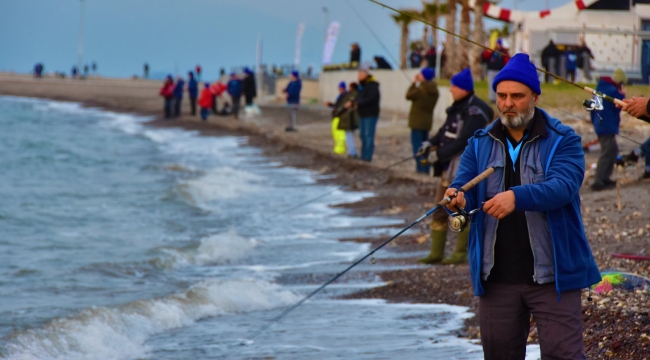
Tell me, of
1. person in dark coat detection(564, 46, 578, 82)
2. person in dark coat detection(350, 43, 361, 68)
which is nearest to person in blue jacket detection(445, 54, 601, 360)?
person in dark coat detection(564, 46, 578, 82)

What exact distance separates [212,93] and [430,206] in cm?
2592

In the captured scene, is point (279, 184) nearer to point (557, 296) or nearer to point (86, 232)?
point (86, 232)

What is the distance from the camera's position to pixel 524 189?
3682 millimetres

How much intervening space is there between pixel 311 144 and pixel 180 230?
35.0 ft

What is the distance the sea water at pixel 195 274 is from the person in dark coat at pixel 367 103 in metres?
1.42

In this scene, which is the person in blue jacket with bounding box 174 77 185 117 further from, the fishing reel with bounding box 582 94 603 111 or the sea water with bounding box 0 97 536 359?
the fishing reel with bounding box 582 94 603 111

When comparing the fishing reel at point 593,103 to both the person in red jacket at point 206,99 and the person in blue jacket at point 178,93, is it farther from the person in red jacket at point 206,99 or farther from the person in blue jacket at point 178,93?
the person in blue jacket at point 178,93

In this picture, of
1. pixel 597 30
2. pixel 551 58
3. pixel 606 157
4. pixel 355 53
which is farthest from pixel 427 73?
pixel 355 53

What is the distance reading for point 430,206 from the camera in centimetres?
1245

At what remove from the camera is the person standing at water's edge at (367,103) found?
16625 mm

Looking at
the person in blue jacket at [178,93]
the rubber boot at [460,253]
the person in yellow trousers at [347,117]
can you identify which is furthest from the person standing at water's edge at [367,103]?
the person in blue jacket at [178,93]

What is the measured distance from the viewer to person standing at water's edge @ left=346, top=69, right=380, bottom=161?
16625mm

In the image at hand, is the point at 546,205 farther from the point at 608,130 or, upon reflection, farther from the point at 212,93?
the point at 212,93

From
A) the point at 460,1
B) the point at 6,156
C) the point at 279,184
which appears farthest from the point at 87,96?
the point at 279,184
